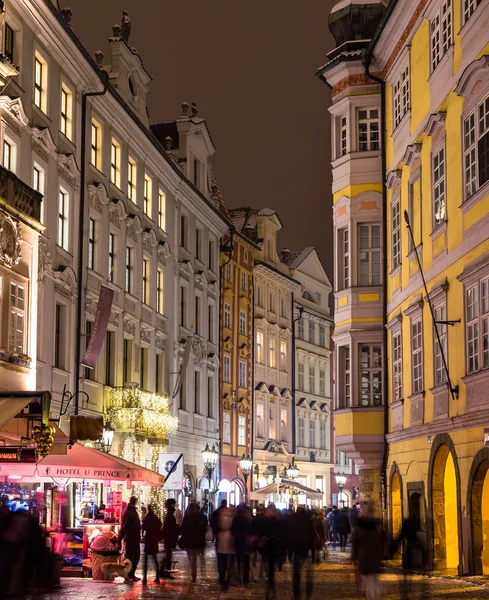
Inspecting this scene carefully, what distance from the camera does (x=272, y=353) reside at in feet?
221

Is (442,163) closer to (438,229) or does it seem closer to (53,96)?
(438,229)

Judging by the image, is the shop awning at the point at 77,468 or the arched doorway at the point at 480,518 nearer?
the arched doorway at the point at 480,518

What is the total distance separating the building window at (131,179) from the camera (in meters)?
41.9

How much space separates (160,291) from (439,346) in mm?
22288

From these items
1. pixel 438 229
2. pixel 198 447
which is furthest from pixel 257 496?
pixel 438 229

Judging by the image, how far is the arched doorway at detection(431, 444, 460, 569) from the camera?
1044 inches

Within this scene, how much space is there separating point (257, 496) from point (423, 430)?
3532cm

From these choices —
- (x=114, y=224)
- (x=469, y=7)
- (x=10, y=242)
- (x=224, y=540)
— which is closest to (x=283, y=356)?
(x=114, y=224)

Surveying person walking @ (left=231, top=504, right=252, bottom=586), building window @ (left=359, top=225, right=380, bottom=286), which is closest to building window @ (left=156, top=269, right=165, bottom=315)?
building window @ (left=359, top=225, right=380, bottom=286)

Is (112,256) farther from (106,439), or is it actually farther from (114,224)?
(106,439)

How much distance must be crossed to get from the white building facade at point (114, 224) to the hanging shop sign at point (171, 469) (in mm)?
908

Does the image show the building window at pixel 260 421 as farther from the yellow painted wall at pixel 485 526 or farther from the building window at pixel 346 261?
the yellow painted wall at pixel 485 526

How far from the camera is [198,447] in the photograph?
5109 centimetres

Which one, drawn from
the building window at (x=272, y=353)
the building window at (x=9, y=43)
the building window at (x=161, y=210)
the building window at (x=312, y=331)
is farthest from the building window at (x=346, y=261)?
the building window at (x=312, y=331)
